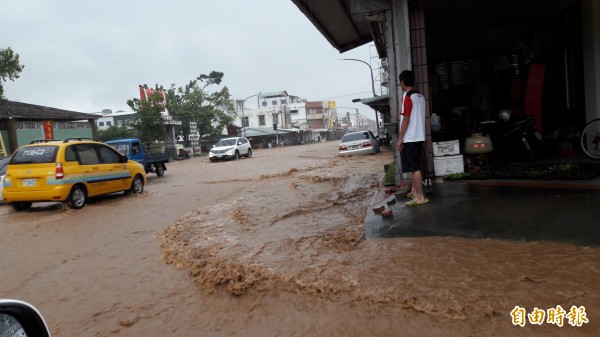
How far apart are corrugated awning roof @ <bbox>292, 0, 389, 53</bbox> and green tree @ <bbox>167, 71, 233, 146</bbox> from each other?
104ft

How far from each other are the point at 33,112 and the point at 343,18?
70.6 feet

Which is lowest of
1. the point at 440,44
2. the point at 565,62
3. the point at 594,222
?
the point at 594,222

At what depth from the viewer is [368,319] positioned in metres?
3.09

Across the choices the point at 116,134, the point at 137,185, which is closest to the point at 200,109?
the point at 116,134

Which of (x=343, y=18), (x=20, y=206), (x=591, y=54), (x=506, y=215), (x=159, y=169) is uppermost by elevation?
(x=343, y=18)

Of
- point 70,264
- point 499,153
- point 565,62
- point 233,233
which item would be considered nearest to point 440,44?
point 565,62

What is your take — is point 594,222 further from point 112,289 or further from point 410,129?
point 112,289

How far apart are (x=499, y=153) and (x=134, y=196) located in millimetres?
9113

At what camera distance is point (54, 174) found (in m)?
9.16

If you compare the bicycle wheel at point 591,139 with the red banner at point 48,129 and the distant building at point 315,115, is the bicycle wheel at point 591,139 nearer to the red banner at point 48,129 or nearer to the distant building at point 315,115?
the red banner at point 48,129

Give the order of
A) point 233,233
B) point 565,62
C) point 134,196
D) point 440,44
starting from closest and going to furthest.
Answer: point 233,233, point 565,62, point 134,196, point 440,44

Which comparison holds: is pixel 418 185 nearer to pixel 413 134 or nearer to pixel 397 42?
pixel 413 134

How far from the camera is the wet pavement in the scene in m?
4.24

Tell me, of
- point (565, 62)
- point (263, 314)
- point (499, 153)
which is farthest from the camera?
point (565, 62)
